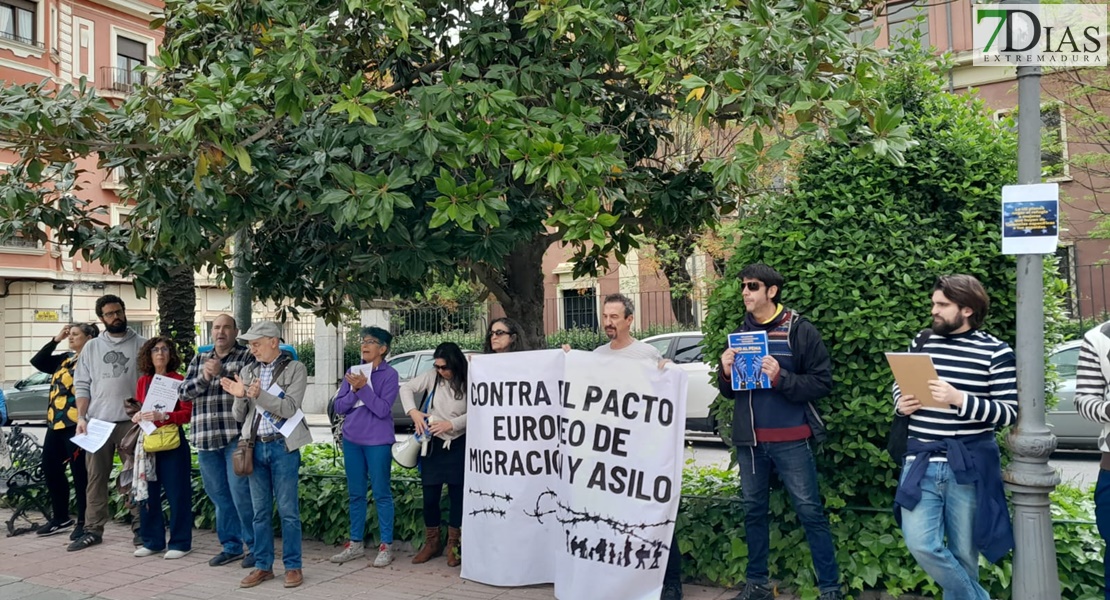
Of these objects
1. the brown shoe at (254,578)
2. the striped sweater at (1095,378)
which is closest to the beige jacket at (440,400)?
the brown shoe at (254,578)

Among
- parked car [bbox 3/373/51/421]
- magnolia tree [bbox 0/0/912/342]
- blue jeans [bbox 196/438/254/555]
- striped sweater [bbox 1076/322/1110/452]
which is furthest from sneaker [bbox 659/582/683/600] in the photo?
parked car [bbox 3/373/51/421]

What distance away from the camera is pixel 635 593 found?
5.30 meters

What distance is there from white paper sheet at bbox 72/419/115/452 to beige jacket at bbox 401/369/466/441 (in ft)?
9.30

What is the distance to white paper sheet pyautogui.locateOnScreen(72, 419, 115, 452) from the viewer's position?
7668 millimetres

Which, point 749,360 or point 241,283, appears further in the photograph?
point 241,283

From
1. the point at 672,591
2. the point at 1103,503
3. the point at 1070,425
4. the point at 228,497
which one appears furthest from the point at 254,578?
the point at 1070,425

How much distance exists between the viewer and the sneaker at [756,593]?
5.33 meters

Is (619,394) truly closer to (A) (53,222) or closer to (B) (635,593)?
(B) (635,593)

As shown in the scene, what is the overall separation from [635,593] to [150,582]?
3.75m

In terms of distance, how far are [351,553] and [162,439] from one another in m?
1.87

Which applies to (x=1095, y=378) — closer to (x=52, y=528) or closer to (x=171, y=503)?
(x=171, y=503)

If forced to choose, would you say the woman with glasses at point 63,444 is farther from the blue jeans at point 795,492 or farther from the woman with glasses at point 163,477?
the blue jeans at point 795,492

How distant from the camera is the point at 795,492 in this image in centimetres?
511

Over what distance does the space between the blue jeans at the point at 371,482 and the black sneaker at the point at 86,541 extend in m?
2.67
